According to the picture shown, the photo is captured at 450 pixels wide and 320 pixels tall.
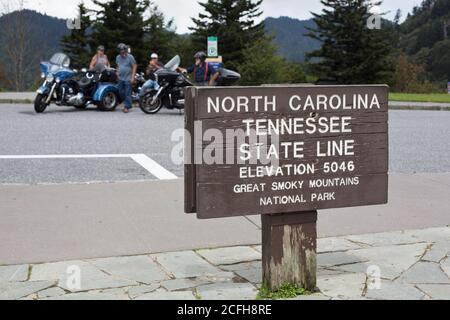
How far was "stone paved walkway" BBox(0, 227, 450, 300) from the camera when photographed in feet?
12.9

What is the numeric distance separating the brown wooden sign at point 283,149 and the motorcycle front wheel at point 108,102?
1268 centimetres

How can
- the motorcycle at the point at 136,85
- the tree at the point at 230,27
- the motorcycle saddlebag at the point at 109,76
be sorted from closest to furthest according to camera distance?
1. the motorcycle saddlebag at the point at 109,76
2. the motorcycle at the point at 136,85
3. the tree at the point at 230,27

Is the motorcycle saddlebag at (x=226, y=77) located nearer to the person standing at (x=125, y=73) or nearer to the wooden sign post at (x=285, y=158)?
the person standing at (x=125, y=73)

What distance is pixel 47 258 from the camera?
Result: 4605 mm

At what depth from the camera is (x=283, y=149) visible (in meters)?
3.83

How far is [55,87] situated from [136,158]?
7.14 metres

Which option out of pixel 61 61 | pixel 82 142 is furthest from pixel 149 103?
pixel 82 142

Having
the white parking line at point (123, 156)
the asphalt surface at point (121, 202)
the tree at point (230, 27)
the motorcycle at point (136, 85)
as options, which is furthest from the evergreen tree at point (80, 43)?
the white parking line at point (123, 156)

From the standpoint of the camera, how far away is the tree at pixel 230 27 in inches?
2288

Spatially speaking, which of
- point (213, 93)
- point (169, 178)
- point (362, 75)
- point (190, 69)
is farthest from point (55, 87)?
point (362, 75)

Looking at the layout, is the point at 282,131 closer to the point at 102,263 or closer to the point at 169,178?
the point at 102,263

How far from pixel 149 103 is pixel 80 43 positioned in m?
42.8

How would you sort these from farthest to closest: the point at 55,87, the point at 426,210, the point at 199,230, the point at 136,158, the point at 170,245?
the point at 55,87, the point at 136,158, the point at 426,210, the point at 199,230, the point at 170,245

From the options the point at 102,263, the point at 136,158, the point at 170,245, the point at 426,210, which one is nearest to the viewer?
the point at 102,263
